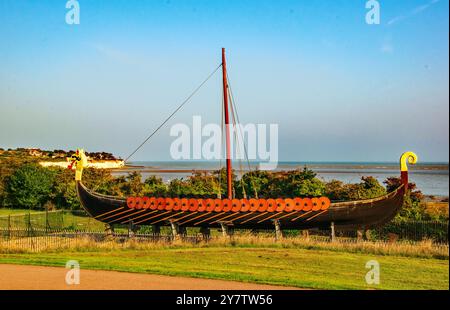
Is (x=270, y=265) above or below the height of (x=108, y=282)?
below

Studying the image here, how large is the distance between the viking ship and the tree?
56.8 ft

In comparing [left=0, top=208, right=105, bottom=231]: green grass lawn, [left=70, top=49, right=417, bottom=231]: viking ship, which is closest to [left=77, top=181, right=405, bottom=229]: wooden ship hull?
[left=70, top=49, right=417, bottom=231]: viking ship

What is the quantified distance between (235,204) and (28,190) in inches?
877

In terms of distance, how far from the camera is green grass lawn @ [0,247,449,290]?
14.7 m

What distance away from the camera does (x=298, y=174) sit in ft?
102

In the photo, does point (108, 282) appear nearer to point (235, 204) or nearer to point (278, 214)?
point (235, 204)

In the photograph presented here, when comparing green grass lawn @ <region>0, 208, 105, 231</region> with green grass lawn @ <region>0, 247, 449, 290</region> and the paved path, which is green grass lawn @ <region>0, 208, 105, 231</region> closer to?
green grass lawn @ <region>0, 247, 449, 290</region>

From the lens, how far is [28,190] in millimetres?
39375

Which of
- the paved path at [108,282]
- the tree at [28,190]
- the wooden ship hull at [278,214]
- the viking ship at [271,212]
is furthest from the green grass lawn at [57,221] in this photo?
the paved path at [108,282]

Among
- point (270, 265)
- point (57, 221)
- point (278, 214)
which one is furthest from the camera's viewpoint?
point (57, 221)

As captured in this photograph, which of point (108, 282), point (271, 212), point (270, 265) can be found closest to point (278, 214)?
point (271, 212)
